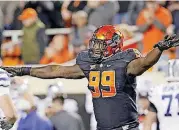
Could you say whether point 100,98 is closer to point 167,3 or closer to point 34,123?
point 34,123

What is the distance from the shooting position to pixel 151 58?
6.65 meters

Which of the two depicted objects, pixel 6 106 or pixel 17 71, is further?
pixel 17 71

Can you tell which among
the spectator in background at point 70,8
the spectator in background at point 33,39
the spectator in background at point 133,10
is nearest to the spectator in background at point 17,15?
the spectator in background at point 33,39

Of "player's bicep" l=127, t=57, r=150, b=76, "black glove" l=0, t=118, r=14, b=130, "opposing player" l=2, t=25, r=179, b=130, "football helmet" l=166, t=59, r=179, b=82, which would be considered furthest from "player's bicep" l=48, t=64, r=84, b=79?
"football helmet" l=166, t=59, r=179, b=82

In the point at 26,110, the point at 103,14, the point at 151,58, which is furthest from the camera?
the point at 103,14

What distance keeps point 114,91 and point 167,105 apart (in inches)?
44.6

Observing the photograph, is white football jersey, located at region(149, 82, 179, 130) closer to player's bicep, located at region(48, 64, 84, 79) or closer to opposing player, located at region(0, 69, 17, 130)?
player's bicep, located at region(48, 64, 84, 79)

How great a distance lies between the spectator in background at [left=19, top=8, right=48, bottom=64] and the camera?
476 inches

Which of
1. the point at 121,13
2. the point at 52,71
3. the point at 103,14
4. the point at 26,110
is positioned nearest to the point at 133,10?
the point at 121,13

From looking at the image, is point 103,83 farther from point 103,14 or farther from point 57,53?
point 57,53

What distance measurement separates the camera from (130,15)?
12.1 metres

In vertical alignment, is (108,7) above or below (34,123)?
above

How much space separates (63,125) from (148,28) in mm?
2503

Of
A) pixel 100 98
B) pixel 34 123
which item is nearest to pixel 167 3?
pixel 34 123
